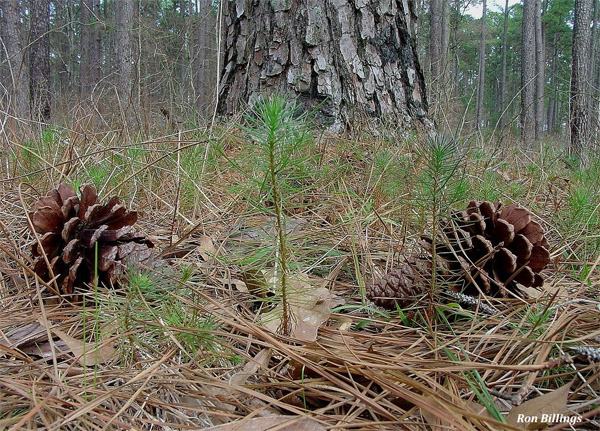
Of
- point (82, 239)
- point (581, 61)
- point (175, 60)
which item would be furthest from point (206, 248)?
point (581, 61)

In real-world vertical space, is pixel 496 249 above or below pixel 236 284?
above

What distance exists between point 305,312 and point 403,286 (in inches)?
10.0

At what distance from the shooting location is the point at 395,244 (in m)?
1.41

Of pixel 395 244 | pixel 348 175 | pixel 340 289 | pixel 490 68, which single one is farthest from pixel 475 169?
pixel 490 68

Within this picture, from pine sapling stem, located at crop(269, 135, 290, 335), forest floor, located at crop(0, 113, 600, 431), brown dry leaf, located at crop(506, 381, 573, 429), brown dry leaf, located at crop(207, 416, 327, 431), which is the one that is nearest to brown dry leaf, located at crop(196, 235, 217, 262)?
forest floor, located at crop(0, 113, 600, 431)

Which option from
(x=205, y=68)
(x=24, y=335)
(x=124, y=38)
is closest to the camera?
(x=24, y=335)

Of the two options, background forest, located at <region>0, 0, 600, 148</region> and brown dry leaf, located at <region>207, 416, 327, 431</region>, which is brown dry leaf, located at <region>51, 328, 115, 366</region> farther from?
background forest, located at <region>0, 0, 600, 148</region>

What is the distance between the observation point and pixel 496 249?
3.59 ft

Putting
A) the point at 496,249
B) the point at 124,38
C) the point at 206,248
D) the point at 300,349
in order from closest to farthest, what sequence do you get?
the point at 300,349
the point at 496,249
the point at 206,248
the point at 124,38

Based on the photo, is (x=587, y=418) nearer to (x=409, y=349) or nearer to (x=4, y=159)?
(x=409, y=349)

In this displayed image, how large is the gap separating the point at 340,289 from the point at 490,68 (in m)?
38.7

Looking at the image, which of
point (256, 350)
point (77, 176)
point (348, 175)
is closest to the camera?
point (256, 350)

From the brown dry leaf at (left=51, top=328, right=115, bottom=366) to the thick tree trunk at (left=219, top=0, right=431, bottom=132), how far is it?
6.20ft

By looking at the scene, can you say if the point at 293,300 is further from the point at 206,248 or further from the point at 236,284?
the point at 206,248
